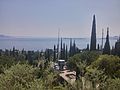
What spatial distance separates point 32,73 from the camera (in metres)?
4.90

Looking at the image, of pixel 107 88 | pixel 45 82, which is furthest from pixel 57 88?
pixel 107 88

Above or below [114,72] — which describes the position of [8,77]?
above

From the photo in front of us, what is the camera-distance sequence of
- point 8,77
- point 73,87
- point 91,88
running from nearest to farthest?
point 91,88
point 73,87
point 8,77

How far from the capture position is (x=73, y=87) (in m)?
3.95

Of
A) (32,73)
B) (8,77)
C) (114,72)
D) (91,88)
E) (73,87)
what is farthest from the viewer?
(114,72)

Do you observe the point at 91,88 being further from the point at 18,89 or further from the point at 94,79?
the point at 18,89

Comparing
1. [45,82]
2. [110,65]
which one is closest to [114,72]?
[110,65]

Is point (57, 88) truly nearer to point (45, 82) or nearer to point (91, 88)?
point (45, 82)

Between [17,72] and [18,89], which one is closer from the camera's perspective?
[18,89]

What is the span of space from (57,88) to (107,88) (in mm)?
721

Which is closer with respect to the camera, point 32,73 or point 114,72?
point 32,73

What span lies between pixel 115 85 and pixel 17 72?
144 cm

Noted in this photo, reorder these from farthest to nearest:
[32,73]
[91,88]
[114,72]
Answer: [114,72] → [32,73] → [91,88]

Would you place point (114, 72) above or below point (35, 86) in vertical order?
below
